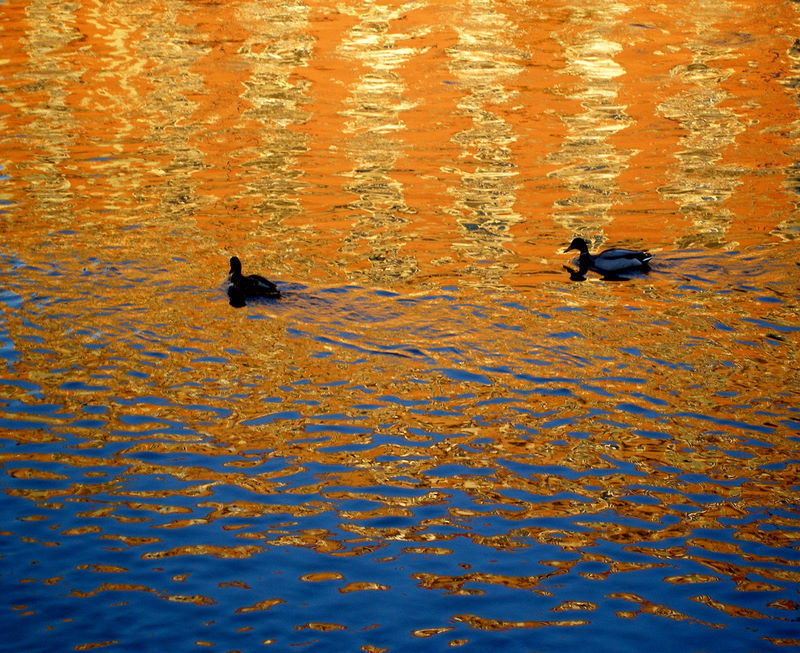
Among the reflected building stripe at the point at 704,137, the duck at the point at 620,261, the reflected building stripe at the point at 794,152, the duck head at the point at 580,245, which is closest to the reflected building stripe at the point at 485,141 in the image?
the duck head at the point at 580,245

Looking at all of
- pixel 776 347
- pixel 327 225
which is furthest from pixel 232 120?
pixel 776 347

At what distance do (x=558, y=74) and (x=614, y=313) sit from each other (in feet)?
51.6

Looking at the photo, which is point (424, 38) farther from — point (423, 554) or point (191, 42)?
point (423, 554)

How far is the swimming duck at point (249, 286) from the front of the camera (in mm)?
13812

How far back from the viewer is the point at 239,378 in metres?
12.2

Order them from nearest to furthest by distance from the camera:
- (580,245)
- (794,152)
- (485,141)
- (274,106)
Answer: (580,245)
(794,152)
(485,141)
(274,106)

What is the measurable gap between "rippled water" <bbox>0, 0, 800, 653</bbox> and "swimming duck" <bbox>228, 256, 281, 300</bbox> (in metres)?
0.25

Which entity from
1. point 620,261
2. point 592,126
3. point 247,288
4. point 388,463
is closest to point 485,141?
point 592,126

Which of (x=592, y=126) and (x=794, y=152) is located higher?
(x=592, y=126)

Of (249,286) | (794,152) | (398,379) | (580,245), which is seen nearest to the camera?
(398,379)

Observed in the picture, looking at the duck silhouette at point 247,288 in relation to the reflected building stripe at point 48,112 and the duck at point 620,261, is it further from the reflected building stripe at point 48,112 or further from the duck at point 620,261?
the duck at point 620,261

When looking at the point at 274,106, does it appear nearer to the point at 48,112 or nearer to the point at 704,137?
the point at 48,112

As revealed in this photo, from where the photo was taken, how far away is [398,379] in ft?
40.2

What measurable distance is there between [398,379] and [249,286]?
2.76 metres
